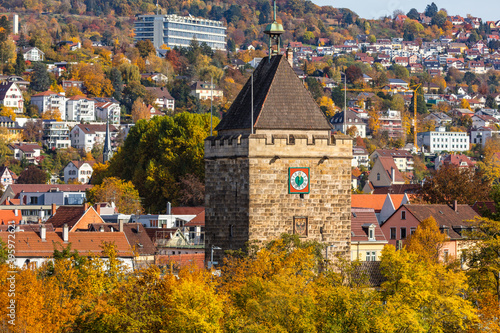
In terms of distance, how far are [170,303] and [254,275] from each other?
3.24 meters

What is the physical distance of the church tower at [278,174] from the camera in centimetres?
4278

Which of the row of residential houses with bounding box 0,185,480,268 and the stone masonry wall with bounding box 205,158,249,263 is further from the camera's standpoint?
the row of residential houses with bounding box 0,185,480,268

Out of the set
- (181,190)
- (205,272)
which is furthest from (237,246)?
(181,190)

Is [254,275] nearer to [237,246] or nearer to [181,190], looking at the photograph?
[237,246]

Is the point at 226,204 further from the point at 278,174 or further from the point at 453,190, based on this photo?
the point at 453,190

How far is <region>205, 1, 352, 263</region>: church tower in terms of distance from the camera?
42.8 metres

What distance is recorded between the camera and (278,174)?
141ft

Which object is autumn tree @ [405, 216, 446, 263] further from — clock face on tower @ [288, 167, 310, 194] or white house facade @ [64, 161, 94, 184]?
white house facade @ [64, 161, 94, 184]

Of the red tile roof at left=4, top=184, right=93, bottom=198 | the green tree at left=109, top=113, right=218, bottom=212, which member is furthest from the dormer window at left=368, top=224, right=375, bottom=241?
the red tile roof at left=4, top=184, right=93, bottom=198

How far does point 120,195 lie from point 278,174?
2640 inches

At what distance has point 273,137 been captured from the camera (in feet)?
141

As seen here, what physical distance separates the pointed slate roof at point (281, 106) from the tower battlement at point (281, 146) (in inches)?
17.4

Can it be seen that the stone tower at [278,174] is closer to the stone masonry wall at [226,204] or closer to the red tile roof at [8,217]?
the stone masonry wall at [226,204]

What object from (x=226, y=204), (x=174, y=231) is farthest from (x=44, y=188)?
(x=226, y=204)
